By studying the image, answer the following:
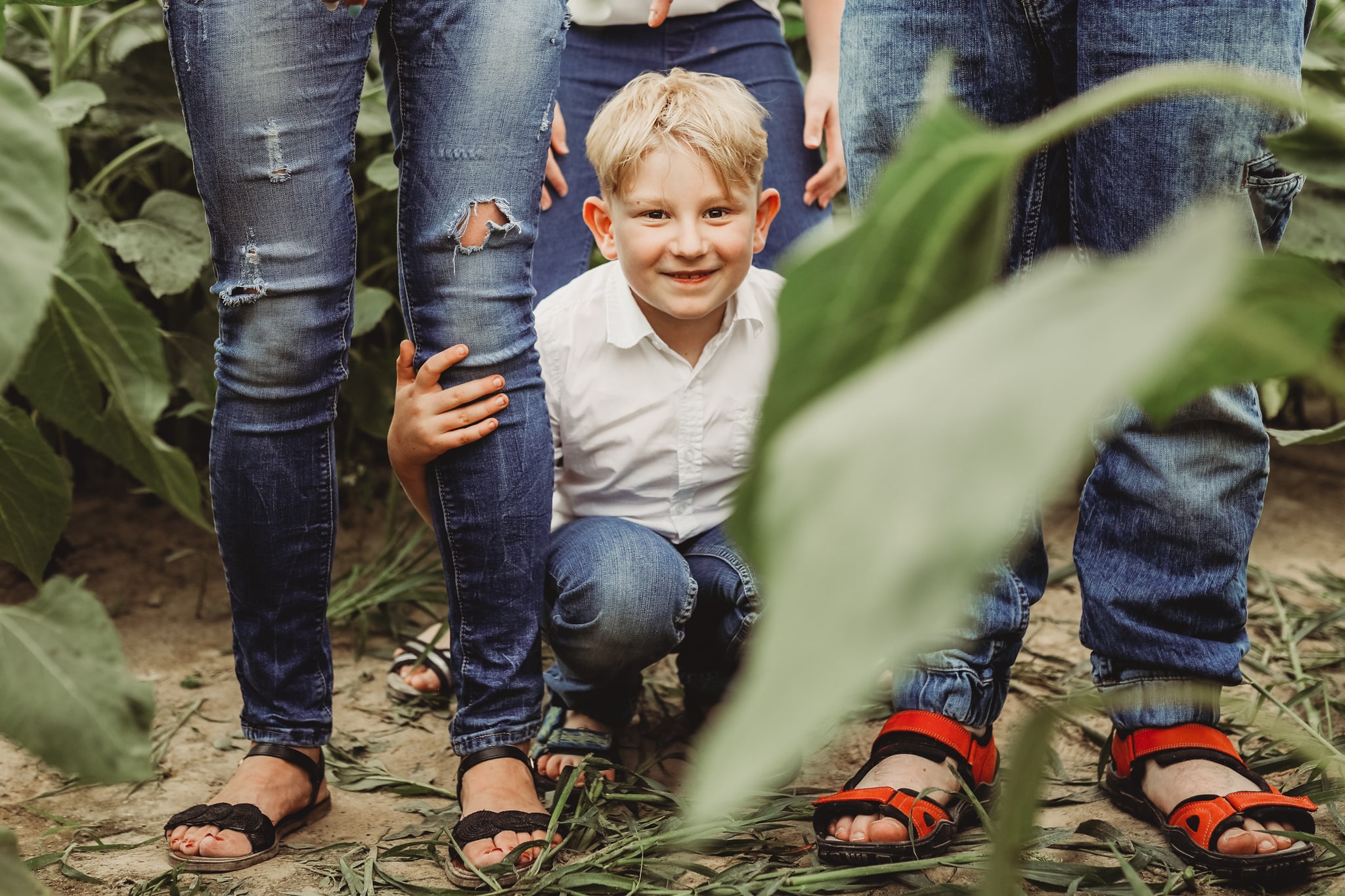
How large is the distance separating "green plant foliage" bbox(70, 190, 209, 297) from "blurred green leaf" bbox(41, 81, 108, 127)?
14cm

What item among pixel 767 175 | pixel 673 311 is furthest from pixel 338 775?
pixel 767 175

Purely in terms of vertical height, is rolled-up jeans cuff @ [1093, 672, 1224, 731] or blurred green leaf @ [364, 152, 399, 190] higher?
blurred green leaf @ [364, 152, 399, 190]

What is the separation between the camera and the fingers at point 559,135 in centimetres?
138

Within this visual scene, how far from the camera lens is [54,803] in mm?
1192

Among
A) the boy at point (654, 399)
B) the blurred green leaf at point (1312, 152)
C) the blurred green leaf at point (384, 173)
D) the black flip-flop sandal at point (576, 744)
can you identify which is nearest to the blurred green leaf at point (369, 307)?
the blurred green leaf at point (384, 173)

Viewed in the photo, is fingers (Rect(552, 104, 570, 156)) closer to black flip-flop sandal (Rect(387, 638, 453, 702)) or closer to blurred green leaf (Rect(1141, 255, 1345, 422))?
black flip-flop sandal (Rect(387, 638, 453, 702))

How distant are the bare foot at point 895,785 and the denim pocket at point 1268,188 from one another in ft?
1.73

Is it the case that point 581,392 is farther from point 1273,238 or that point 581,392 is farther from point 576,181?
point 1273,238

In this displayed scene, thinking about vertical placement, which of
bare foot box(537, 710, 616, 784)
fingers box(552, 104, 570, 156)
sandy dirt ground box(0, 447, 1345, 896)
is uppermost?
fingers box(552, 104, 570, 156)

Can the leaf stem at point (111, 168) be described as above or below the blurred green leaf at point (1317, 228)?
above

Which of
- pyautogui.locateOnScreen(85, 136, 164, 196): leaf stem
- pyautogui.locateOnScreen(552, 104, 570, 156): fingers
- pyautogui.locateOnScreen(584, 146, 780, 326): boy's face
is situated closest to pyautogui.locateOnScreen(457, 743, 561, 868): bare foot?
pyautogui.locateOnScreen(584, 146, 780, 326): boy's face

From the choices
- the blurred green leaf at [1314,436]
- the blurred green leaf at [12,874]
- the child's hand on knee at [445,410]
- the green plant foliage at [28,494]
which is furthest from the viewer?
the child's hand on knee at [445,410]

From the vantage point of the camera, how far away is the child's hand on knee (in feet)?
3.39

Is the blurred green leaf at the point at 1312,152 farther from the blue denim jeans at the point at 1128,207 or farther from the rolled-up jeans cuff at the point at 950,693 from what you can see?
the rolled-up jeans cuff at the point at 950,693
